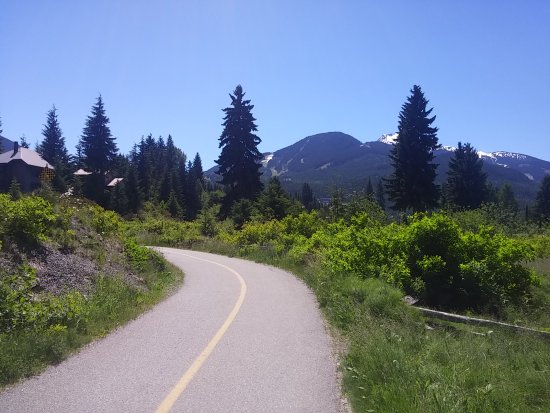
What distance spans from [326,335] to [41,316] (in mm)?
5192

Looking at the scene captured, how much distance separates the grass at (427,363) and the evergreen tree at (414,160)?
31631 mm

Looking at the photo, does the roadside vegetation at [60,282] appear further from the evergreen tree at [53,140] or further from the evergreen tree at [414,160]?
the evergreen tree at [53,140]

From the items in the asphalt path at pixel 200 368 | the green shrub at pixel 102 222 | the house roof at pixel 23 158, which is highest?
the house roof at pixel 23 158

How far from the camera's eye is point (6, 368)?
573cm

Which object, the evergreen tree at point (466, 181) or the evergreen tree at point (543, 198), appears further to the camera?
the evergreen tree at point (543, 198)

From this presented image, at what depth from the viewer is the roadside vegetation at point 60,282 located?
6.75 m

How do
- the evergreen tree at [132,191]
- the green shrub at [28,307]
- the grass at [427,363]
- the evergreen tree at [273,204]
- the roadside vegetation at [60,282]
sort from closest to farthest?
the grass at [427,363] < the roadside vegetation at [60,282] < the green shrub at [28,307] < the evergreen tree at [273,204] < the evergreen tree at [132,191]

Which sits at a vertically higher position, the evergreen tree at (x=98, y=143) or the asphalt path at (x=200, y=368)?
the evergreen tree at (x=98, y=143)

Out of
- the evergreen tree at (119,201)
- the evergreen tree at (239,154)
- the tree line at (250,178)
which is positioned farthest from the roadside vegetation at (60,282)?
the evergreen tree at (119,201)

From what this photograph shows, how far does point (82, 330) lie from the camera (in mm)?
8047

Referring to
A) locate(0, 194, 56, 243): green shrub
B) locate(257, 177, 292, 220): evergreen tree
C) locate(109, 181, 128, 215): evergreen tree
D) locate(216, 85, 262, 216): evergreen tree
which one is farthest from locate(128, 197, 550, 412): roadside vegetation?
locate(109, 181, 128, 215): evergreen tree

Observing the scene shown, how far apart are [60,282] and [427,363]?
7.94 m

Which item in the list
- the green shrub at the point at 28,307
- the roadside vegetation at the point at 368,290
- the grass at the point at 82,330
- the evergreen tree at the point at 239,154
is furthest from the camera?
the evergreen tree at the point at 239,154

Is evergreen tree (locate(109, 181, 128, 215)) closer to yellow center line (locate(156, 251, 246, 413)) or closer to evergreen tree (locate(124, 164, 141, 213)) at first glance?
evergreen tree (locate(124, 164, 141, 213))
